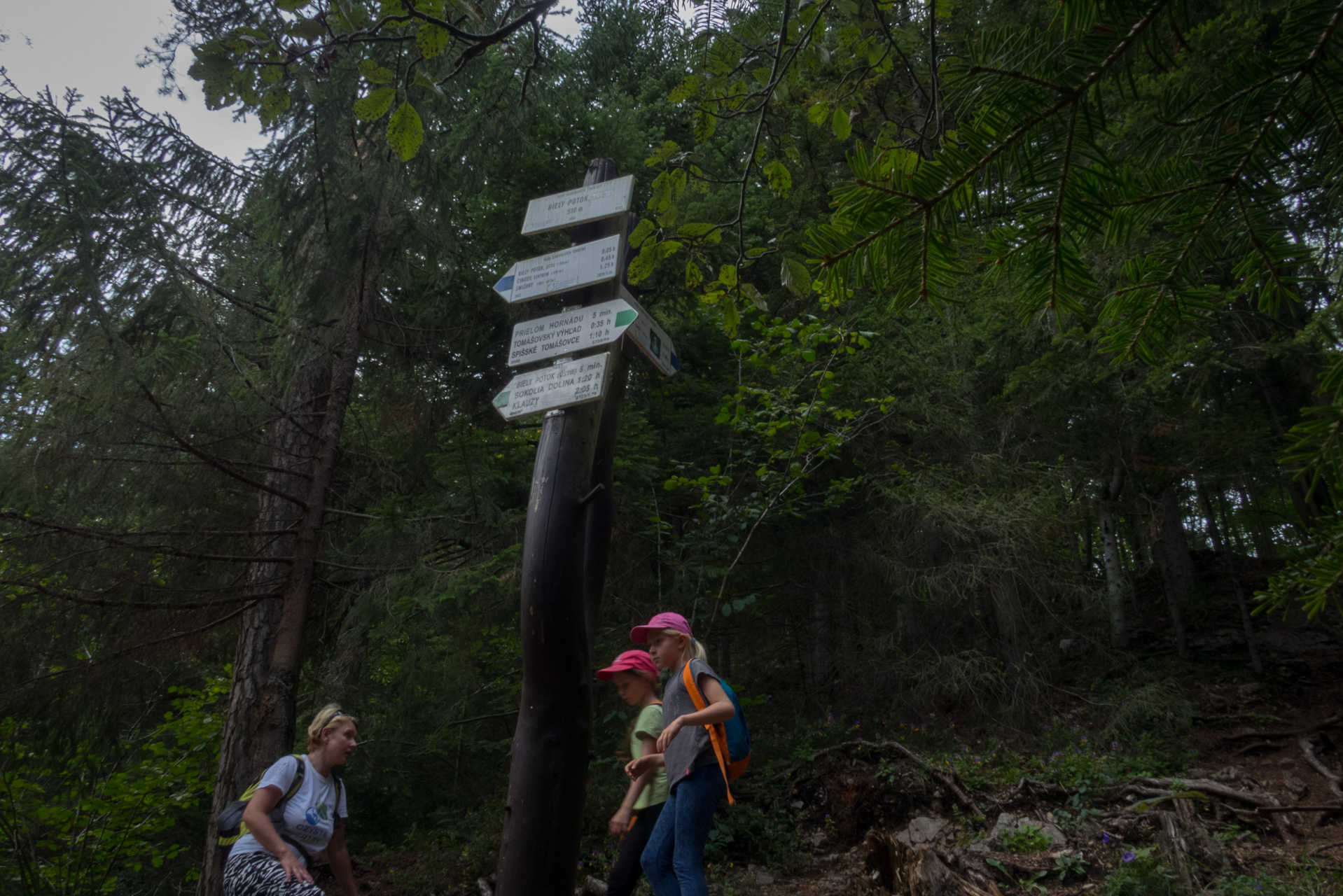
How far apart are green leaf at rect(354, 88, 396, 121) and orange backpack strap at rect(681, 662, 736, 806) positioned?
240 cm

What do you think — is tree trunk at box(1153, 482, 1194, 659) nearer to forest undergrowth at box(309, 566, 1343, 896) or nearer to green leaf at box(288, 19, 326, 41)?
forest undergrowth at box(309, 566, 1343, 896)

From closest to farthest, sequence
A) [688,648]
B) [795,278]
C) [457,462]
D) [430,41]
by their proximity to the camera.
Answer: [430,41], [795,278], [688,648], [457,462]

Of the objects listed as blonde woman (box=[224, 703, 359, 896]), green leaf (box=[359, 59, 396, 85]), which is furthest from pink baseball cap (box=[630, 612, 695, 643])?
green leaf (box=[359, 59, 396, 85])

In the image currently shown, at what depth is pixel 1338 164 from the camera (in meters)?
1.14

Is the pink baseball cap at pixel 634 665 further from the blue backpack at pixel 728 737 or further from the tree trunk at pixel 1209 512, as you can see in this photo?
the tree trunk at pixel 1209 512

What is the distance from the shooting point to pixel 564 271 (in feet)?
10.5

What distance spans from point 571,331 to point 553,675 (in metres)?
1.39

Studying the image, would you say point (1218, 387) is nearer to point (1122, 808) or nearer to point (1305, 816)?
point (1305, 816)

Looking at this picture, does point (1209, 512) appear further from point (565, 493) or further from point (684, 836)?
point (565, 493)

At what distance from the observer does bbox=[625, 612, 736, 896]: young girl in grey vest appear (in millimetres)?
2895

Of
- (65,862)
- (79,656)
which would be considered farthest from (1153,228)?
(65,862)

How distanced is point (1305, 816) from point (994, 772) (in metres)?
2.06

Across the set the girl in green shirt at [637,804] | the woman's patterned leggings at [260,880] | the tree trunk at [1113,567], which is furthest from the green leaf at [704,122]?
the tree trunk at [1113,567]

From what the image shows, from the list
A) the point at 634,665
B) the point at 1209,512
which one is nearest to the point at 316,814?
the point at 634,665
